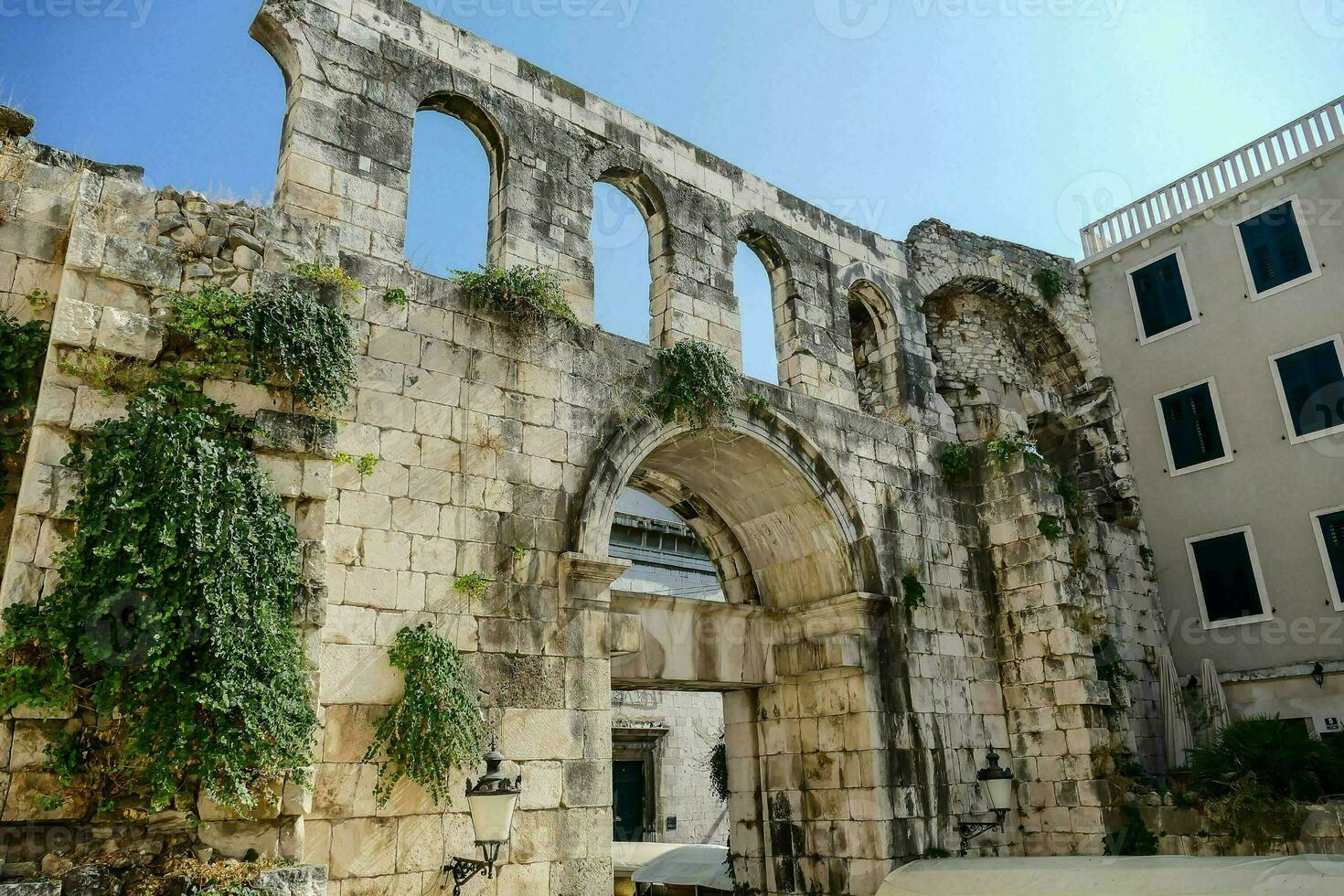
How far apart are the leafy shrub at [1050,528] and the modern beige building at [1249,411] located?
450 cm

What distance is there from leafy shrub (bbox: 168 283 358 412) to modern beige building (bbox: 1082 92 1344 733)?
13.7 m

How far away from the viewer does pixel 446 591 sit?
7.75 m

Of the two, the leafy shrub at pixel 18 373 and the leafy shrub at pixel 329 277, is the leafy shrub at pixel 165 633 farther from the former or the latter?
the leafy shrub at pixel 329 277

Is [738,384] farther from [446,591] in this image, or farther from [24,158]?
[24,158]

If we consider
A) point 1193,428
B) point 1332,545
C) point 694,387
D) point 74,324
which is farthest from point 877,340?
point 74,324

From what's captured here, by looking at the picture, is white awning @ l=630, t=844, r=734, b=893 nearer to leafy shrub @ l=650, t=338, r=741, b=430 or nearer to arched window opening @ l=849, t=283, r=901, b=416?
leafy shrub @ l=650, t=338, r=741, b=430

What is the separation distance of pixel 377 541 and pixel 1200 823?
31.0 ft

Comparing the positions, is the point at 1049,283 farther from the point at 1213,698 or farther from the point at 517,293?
the point at 517,293

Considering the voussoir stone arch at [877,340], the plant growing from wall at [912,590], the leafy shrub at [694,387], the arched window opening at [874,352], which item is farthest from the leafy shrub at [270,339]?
the arched window opening at [874,352]

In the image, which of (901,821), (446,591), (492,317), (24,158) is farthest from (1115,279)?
(24,158)

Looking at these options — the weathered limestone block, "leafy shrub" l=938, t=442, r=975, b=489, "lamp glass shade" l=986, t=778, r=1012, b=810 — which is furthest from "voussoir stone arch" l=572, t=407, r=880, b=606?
the weathered limestone block

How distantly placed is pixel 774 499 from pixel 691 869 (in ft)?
18.6

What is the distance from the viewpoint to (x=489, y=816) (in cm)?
678

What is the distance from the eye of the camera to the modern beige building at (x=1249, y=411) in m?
13.6
